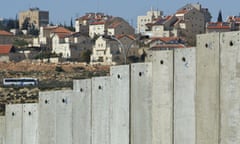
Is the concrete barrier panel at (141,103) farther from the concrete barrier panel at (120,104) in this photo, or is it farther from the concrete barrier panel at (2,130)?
the concrete barrier panel at (2,130)

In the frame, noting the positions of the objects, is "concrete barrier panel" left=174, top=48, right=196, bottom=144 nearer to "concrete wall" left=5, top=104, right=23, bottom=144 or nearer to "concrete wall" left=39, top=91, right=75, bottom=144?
"concrete wall" left=39, top=91, right=75, bottom=144

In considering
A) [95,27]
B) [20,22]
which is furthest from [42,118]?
[20,22]

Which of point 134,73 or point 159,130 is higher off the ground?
point 134,73

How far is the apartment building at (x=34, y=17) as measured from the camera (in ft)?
628

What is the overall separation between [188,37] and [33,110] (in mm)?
119667

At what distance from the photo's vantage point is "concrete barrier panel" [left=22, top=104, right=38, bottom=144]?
14211mm

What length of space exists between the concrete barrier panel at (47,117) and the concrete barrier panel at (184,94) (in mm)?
3593

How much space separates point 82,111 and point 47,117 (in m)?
1.19

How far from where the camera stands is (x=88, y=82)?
41.0ft

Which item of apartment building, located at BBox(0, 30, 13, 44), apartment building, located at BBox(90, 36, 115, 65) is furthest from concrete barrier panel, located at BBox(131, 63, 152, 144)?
apartment building, located at BBox(0, 30, 13, 44)

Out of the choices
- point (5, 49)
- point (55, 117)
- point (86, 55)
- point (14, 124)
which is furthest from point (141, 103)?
point (5, 49)

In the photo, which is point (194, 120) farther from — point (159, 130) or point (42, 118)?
point (42, 118)

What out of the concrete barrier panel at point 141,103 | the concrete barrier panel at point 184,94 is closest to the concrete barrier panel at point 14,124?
the concrete barrier panel at point 141,103

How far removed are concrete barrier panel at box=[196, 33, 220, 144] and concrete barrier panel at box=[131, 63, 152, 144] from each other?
1.10 m
